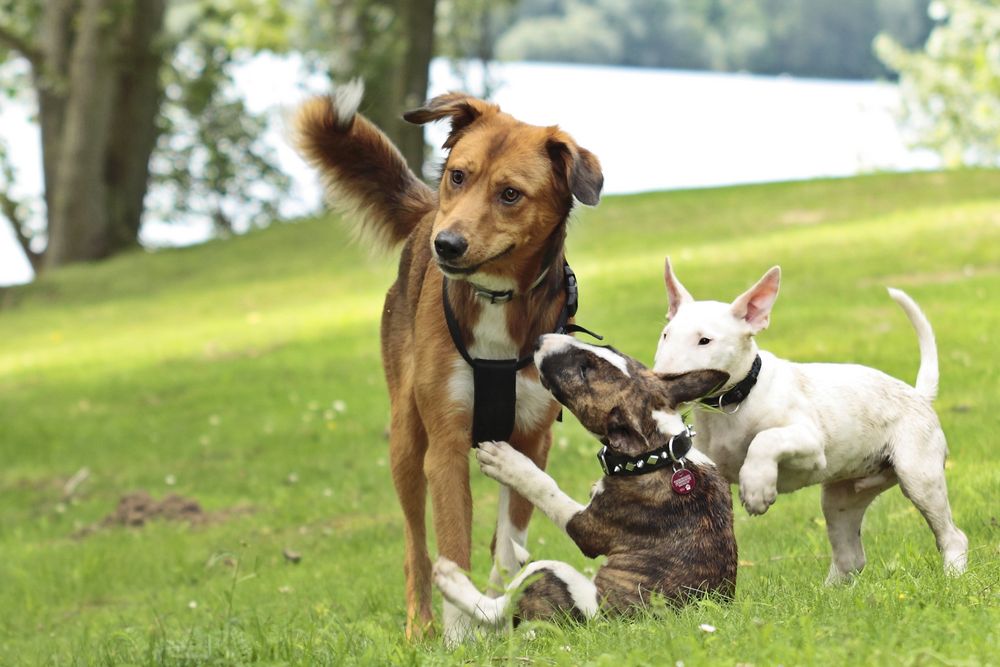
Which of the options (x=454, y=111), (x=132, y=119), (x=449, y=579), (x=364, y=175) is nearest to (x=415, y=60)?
(x=132, y=119)

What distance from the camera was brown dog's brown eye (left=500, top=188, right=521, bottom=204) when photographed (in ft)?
18.1

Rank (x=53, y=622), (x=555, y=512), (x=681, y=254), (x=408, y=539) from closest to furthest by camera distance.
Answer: (x=555, y=512) → (x=408, y=539) → (x=53, y=622) → (x=681, y=254)

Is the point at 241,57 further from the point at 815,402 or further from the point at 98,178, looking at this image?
the point at 815,402

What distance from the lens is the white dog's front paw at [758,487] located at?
16.8 ft

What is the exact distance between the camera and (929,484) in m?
5.52

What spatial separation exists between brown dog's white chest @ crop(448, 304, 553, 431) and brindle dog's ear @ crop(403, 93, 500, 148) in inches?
33.4

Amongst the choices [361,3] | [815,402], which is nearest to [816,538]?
[815,402]

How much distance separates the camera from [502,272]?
5688 millimetres

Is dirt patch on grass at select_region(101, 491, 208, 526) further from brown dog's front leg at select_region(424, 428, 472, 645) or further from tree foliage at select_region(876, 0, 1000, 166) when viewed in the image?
tree foliage at select_region(876, 0, 1000, 166)

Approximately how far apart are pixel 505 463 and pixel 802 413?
126 cm

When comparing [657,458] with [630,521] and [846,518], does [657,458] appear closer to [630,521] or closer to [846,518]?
[630,521]

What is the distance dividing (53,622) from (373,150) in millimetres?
3983

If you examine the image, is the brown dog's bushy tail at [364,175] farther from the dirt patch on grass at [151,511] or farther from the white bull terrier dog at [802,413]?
the dirt patch on grass at [151,511]

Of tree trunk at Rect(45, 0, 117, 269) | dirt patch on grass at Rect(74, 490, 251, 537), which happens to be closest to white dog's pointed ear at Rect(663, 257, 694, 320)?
dirt patch on grass at Rect(74, 490, 251, 537)
